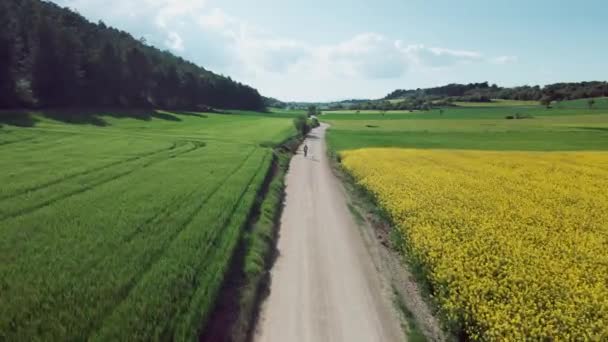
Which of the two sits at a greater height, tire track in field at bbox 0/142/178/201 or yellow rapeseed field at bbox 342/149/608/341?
tire track in field at bbox 0/142/178/201

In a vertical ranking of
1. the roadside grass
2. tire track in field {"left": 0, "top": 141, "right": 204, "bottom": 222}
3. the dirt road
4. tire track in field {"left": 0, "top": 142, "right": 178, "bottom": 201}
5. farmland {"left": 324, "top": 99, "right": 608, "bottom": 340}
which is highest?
the roadside grass

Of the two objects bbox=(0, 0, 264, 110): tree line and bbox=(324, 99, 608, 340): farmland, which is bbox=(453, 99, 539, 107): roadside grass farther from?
bbox=(324, 99, 608, 340): farmland

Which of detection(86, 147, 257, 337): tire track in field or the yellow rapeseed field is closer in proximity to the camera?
detection(86, 147, 257, 337): tire track in field

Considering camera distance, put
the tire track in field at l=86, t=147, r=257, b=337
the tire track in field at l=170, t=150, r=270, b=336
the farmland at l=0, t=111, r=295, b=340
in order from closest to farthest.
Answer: the tire track in field at l=86, t=147, r=257, b=337, the farmland at l=0, t=111, r=295, b=340, the tire track in field at l=170, t=150, r=270, b=336

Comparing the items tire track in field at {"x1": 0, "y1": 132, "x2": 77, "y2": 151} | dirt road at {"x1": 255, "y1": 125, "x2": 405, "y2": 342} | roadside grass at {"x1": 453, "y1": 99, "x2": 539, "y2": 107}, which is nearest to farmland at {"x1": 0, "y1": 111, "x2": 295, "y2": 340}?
tire track in field at {"x1": 0, "y1": 132, "x2": 77, "y2": 151}

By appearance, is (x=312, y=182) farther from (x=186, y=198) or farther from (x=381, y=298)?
(x=381, y=298)
